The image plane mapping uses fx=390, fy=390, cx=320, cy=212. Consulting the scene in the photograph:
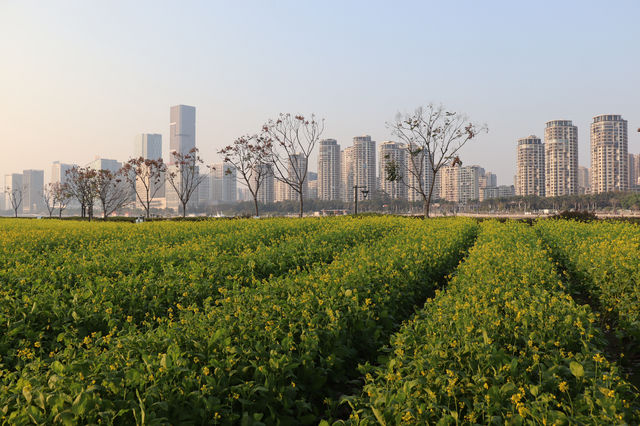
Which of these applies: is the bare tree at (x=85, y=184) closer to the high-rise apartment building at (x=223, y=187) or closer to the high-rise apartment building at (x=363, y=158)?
→ the high-rise apartment building at (x=223, y=187)

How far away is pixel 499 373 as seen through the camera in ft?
9.50

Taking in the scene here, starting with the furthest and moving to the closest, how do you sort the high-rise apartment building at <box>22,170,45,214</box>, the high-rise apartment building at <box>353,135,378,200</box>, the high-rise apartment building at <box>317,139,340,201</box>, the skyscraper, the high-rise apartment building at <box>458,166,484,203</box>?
the high-rise apartment building at <box>458,166,484,203</box>
the high-rise apartment building at <box>22,170,45,214</box>
the high-rise apartment building at <box>317,139,340,201</box>
the skyscraper
the high-rise apartment building at <box>353,135,378,200</box>

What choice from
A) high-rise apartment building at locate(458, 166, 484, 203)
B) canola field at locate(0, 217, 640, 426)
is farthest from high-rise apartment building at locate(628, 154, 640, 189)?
canola field at locate(0, 217, 640, 426)

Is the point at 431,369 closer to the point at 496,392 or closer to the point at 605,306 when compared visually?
the point at 496,392

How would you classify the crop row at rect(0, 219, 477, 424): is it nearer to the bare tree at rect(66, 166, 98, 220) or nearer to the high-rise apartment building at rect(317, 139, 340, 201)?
the bare tree at rect(66, 166, 98, 220)

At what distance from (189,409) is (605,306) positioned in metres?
6.45

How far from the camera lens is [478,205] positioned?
148 meters

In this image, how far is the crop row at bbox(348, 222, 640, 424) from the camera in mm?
2465

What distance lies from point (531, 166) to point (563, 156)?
→ 11377 mm

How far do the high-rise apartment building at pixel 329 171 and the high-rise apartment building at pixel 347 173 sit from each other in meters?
1.89

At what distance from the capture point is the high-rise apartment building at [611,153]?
136125 millimetres

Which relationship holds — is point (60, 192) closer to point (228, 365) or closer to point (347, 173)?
point (228, 365)

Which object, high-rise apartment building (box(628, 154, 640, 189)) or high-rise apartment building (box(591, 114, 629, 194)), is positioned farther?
high-rise apartment building (box(628, 154, 640, 189))

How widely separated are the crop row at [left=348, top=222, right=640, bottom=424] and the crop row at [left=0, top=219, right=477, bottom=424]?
1.98ft
